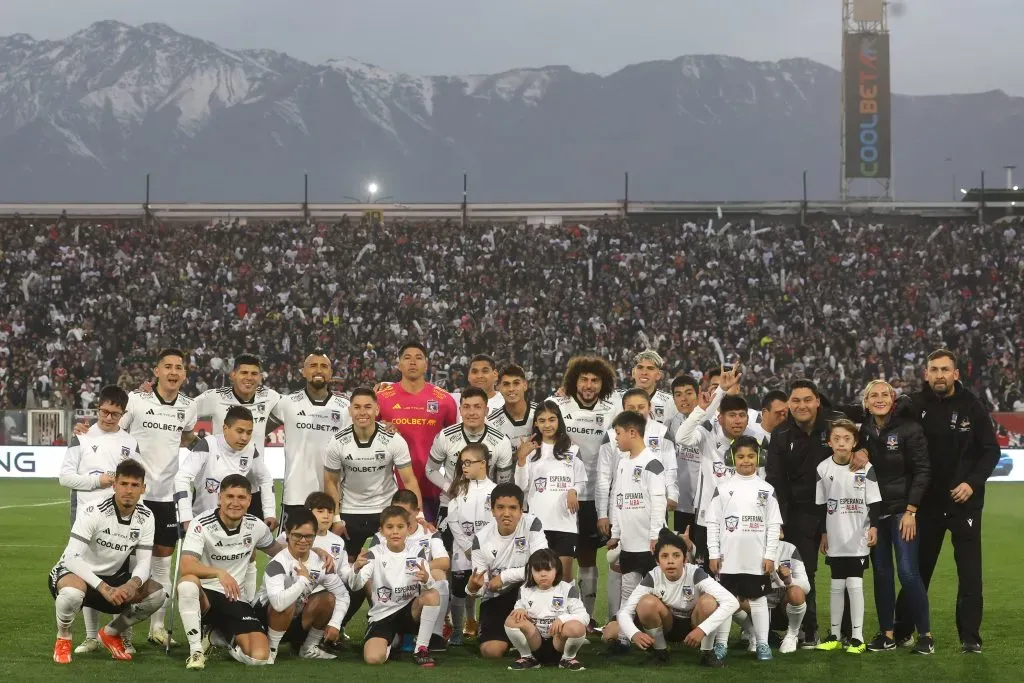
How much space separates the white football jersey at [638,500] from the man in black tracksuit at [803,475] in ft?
2.81

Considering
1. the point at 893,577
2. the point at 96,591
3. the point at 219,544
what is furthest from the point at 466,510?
the point at 893,577

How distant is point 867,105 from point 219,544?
45.3 meters

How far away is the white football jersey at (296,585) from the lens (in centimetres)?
868

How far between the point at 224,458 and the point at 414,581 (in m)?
1.84

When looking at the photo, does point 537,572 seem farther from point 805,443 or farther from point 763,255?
point 763,255

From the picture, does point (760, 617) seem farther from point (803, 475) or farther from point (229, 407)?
point (229, 407)

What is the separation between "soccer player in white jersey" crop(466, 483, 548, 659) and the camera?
9.02m

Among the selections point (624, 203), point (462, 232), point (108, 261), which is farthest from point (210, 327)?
point (624, 203)

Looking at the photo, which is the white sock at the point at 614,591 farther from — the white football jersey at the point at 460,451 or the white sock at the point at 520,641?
the white sock at the point at 520,641

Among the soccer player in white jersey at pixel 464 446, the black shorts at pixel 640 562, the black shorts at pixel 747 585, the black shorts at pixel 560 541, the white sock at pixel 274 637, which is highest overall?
the soccer player in white jersey at pixel 464 446

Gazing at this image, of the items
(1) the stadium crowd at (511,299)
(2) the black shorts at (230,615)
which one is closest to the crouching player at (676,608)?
(2) the black shorts at (230,615)

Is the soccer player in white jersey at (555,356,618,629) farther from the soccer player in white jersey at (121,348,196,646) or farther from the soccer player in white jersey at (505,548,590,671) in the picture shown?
the soccer player in white jersey at (121,348,196,646)

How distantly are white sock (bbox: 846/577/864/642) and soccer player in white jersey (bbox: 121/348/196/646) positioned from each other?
528 centimetres

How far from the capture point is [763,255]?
4000cm
